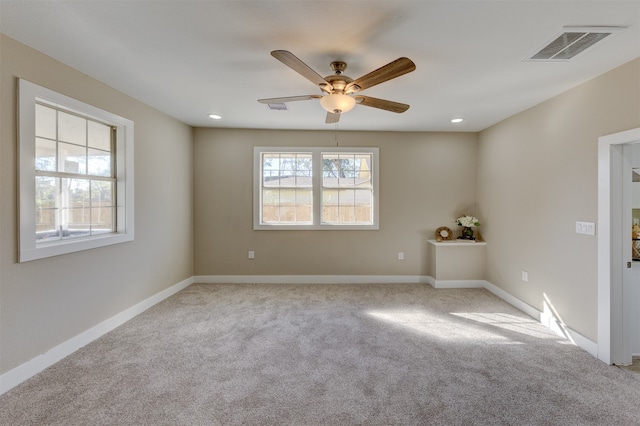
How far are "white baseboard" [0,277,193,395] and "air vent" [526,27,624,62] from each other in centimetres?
460

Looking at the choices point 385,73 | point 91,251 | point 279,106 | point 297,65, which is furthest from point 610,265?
point 91,251

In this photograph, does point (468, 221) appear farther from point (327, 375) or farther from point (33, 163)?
point (33, 163)

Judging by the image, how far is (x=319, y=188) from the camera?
4602 mm

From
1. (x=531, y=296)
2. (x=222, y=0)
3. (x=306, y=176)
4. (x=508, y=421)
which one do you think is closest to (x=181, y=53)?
(x=222, y=0)

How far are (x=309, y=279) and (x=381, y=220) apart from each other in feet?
5.20

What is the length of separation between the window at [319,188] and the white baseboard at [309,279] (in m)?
0.85

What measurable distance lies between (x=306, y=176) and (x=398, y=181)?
1.58 meters

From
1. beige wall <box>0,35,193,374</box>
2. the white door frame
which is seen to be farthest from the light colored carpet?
beige wall <box>0,35,193,374</box>

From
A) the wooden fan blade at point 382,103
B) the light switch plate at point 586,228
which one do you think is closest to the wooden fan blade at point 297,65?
the wooden fan blade at point 382,103

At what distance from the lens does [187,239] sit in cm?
438

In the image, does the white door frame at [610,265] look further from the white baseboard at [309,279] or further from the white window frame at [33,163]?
the white window frame at [33,163]

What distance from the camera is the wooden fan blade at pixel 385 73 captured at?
5.77 feet

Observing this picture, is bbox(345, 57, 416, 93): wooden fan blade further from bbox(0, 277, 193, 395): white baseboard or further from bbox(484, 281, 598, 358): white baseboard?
bbox(0, 277, 193, 395): white baseboard

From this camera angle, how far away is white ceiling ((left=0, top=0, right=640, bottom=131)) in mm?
1657
